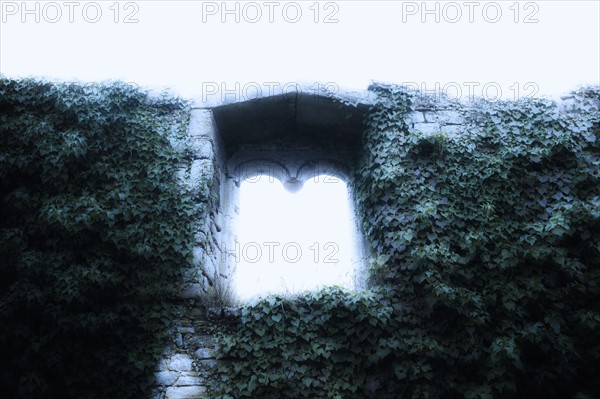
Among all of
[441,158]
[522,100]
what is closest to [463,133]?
[441,158]

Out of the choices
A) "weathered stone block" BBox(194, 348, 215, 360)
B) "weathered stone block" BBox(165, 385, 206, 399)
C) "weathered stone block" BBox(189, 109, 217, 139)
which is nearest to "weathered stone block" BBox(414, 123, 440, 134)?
"weathered stone block" BBox(189, 109, 217, 139)

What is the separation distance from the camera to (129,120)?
18.7ft

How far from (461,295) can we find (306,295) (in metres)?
1.36

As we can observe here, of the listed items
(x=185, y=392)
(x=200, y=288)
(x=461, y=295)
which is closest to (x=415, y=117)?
(x=461, y=295)

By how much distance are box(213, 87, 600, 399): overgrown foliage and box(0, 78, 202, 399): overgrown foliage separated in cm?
89

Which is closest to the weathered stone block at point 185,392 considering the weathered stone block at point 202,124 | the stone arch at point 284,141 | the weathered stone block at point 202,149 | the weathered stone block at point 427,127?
the stone arch at point 284,141

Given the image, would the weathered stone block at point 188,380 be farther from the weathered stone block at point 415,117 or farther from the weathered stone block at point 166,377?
the weathered stone block at point 415,117

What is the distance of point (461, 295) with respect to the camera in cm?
464

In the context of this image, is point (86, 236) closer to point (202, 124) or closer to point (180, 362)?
point (180, 362)

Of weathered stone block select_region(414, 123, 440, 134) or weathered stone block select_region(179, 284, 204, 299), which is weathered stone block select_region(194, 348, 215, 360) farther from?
weathered stone block select_region(414, 123, 440, 134)

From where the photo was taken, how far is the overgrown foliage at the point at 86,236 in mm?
4348

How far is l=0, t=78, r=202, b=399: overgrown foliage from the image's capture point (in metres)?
4.35

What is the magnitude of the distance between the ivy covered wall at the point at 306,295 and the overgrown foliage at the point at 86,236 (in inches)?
0.6

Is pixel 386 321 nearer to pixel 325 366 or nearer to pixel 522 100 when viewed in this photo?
pixel 325 366
